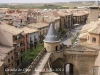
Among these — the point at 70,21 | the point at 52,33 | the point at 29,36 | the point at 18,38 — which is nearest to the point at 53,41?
the point at 52,33

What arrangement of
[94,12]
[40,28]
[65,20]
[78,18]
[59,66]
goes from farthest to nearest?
1. [78,18]
2. [65,20]
3. [40,28]
4. [94,12]
5. [59,66]

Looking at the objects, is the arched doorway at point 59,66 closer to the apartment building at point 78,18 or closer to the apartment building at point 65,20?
the apartment building at point 65,20

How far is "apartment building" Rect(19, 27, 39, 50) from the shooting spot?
47.8 meters

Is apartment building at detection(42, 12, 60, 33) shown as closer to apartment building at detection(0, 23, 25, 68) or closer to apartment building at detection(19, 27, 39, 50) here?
apartment building at detection(19, 27, 39, 50)

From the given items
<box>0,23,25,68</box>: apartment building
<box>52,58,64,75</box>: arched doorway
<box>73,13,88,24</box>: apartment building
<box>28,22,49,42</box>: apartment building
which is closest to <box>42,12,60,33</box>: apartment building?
<box>28,22,49,42</box>: apartment building

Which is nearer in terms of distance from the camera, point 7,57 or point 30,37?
point 7,57

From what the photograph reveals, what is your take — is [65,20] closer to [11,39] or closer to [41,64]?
[11,39]

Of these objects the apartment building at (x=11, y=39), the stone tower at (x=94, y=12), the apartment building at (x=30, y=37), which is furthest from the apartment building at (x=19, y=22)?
the stone tower at (x=94, y=12)

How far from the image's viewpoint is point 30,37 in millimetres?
49781

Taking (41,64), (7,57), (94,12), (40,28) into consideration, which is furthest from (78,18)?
(41,64)

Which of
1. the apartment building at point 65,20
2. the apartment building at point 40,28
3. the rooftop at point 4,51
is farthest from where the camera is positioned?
the apartment building at point 65,20

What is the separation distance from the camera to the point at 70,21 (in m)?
98.7

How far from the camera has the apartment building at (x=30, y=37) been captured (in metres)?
47.8

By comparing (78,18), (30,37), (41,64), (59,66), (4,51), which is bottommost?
(59,66)
